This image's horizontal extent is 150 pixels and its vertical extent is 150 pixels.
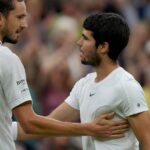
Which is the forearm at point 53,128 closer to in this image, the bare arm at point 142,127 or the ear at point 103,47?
the bare arm at point 142,127

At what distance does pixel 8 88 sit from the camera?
634cm

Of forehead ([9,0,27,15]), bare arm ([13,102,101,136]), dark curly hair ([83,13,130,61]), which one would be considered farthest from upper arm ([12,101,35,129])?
dark curly hair ([83,13,130,61])

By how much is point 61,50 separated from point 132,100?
584cm

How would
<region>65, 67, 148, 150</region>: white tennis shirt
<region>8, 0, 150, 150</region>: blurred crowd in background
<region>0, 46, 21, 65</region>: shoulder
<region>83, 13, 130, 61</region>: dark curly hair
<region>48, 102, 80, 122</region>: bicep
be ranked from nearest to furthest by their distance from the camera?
1. <region>0, 46, 21, 65</region>: shoulder
2. <region>65, 67, 148, 150</region>: white tennis shirt
3. <region>83, 13, 130, 61</region>: dark curly hair
4. <region>48, 102, 80, 122</region>: bicep
5. <region>8, 0, 150, 150</region>: blurred crowd in background

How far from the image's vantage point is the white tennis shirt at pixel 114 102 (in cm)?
653

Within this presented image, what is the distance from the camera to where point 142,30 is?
12.9 meters

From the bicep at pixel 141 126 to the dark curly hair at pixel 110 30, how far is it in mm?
526

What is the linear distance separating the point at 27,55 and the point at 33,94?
75 cm

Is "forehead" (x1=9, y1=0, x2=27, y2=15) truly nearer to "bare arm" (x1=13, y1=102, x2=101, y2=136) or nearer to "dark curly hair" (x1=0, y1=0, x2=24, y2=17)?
"dark curly hair" (x1=0, y1=0, x2=24, y2=17)

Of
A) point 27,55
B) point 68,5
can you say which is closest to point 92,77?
point 27,55

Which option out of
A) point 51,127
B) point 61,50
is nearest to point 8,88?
point 51,127

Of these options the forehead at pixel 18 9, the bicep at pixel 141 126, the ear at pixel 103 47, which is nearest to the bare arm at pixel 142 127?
the bicep at pixel 141 126

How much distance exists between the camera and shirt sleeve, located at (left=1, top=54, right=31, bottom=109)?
627 centimetres

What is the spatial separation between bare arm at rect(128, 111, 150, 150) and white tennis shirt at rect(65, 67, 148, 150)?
0.04m
